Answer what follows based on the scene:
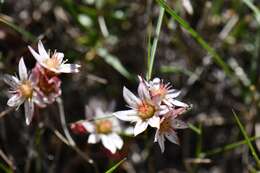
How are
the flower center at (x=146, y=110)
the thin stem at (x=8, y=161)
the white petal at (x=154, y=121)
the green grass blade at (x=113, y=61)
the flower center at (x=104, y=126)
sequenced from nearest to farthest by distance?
the white petal at (x=154, y=121)
the flower center at (x=146, y=110)
the thin stem at (x=8, y=161)
the flower center at (x=104, y=126)
the green grass blade at (x=113, y=61)

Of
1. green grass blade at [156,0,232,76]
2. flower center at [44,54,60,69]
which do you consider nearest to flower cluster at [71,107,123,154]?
flower center at [44,54,60,69]

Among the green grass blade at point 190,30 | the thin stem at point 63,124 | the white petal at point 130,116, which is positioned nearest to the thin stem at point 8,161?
the thin stem at point 63,124

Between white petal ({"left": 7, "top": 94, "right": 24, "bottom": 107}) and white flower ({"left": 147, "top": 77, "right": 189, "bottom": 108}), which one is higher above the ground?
white petal ({"left": 7, "top": 94, "right": 24, "bottom": 107})

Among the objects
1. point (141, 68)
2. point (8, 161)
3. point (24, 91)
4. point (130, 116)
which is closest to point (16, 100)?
point (24, 91)

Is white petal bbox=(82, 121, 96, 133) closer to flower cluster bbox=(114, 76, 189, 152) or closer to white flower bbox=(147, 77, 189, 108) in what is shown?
flower cluster bbox=(114, 76, 189, 152)

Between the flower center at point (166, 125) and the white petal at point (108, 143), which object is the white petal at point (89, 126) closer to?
the white petal at point (108, 143)
